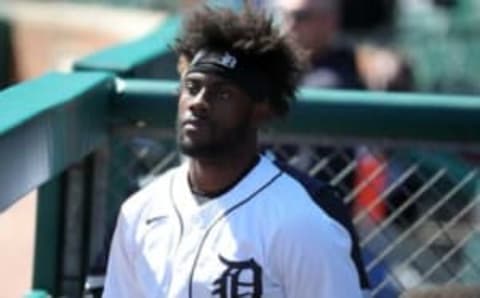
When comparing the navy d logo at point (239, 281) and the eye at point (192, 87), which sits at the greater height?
the eye at point (192, 87)

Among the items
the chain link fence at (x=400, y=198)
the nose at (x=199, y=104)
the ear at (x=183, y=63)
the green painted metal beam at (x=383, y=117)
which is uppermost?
the ear at (x=183, y=63)

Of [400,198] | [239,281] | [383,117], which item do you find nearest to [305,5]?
[400,198]

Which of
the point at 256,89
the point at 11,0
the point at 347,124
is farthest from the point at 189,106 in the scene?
the point at 11,0

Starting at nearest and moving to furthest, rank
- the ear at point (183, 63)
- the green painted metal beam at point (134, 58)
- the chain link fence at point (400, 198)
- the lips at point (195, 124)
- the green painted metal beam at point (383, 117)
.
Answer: the lips at point (195, 124) < the ear at point (183, 63) < the green painted metal beam at point (383, 117) < the chain link fence at point (400, 198) < the green painted metal beam at point (134, 58)

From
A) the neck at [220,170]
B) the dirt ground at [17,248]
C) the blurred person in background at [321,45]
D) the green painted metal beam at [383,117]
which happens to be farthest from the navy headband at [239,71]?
the blurred person in background at [321,45]

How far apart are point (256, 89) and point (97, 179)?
1024 millimetres

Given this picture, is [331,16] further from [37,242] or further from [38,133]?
[38,133]

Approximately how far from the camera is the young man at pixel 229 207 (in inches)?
146

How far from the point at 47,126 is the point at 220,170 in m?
0.47

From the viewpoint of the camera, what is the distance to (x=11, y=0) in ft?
46.2

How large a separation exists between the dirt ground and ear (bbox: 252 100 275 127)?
196cm

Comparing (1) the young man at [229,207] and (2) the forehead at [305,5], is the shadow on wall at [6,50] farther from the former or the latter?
(1) the young man at [229,207]

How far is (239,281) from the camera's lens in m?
3.73

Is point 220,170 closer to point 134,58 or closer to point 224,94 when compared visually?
point 224,94
